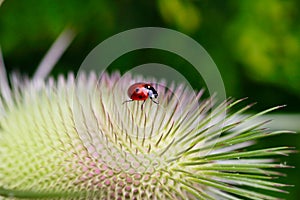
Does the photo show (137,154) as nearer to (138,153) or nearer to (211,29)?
(138,153)

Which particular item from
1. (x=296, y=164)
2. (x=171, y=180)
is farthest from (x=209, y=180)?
(x=296, y=164)

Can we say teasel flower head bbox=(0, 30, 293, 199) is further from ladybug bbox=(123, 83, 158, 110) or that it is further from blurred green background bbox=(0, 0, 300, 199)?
blurred green background bbox=(0, 0, 300, 199)

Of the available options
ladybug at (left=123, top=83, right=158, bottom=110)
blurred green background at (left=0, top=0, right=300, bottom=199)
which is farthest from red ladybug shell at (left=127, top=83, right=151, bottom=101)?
blurred green background at (left=0, top=0, right=300, bottom=199)

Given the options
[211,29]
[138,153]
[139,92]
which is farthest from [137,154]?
[211,29]

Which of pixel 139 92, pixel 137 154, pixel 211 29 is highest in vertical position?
pixel 211 29

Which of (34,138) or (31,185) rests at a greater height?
(34,138)

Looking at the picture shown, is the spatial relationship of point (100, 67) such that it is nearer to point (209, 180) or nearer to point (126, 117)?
point (126, 117)
